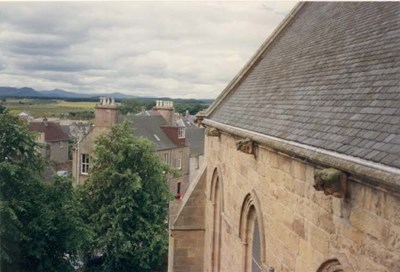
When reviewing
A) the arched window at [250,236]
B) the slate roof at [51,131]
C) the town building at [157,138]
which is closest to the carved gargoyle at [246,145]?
the arched window at [250,236]

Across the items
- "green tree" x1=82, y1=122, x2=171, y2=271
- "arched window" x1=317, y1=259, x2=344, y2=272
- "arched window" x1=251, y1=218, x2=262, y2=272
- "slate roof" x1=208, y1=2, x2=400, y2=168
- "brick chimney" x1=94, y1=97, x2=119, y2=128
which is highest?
"slate roof" x1=208, y1=2, x2=400, y2=168

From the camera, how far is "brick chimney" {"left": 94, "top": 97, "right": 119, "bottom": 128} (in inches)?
1270

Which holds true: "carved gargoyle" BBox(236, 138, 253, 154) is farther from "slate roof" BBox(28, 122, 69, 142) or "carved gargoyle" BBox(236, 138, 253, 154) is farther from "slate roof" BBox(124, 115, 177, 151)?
"slate roof" BBox(28, 122, 69, 142)

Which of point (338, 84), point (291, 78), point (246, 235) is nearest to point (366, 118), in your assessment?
point (338, 84)

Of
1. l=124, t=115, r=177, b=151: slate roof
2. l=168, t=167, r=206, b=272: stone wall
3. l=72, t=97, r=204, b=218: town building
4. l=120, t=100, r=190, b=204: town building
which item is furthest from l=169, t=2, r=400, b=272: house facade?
l=120, t=100, r=190, b=204: town building

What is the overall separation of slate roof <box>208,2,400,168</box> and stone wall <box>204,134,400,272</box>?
493 millimetres

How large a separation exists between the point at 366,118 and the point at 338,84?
68.5 inches

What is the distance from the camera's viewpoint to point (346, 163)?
199 inches

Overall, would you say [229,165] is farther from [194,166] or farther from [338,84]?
[194,166]

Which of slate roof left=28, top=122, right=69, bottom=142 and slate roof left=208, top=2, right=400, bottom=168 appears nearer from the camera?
slate roof left=208, top=2, right=400, bottom=168

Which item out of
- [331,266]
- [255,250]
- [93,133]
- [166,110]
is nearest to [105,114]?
[93,133]

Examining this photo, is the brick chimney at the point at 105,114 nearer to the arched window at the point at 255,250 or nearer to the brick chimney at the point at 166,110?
the brick chimney at the point at 166,110

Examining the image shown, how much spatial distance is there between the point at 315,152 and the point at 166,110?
4561cm

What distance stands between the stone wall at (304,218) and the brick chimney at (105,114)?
70.7 ft
